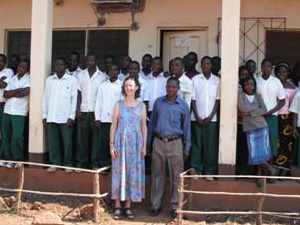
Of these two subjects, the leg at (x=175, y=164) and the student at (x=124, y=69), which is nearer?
the leg at (x=175, y=164)

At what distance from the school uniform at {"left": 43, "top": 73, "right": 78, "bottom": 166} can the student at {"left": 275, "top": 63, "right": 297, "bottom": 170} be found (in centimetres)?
274

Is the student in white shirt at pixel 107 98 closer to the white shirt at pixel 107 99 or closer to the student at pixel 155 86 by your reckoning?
the white shirt at pixel 107 99

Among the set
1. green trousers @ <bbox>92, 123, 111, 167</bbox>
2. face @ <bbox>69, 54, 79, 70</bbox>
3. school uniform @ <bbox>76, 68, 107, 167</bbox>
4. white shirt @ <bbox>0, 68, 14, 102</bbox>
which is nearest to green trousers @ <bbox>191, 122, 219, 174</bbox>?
green trousers @ <bbox>92, 123, 111, 167</bbox>

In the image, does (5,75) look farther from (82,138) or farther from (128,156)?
(128,156)

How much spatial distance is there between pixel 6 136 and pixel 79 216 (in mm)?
1699

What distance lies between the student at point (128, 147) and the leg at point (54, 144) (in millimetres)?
1098

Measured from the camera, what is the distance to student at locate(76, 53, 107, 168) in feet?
26.6

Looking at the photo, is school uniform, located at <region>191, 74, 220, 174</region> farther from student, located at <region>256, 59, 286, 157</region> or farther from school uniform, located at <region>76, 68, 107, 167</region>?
school uniform, located at <region>76, 68, 107, 167</region>

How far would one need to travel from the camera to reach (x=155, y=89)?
26.2 ft

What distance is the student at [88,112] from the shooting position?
26.6 feet

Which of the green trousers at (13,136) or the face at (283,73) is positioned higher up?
the face at (283,73)

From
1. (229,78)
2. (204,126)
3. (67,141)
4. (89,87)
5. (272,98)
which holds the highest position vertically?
(229,78)

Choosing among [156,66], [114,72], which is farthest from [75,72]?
[156,66]

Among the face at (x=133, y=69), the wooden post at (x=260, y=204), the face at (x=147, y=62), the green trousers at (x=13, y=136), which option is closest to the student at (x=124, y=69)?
the face at (x=147, y=62)
